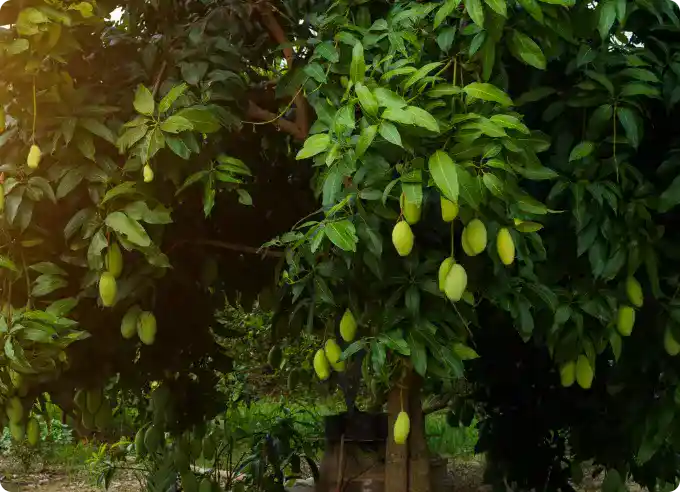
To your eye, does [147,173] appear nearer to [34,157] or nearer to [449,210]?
[34,157]

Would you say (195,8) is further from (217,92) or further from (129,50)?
(217,92)

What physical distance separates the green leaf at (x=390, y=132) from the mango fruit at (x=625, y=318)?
85 cm

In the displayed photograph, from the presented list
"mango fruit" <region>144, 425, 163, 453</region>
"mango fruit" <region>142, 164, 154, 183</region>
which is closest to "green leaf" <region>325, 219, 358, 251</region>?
"mango fruit" <region>142, 164, 154, 183</region>

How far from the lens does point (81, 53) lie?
2270 mm

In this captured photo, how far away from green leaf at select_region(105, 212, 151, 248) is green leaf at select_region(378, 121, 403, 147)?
0.61m

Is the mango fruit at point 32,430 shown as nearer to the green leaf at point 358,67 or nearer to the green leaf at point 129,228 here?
the green leaf at point 129,228

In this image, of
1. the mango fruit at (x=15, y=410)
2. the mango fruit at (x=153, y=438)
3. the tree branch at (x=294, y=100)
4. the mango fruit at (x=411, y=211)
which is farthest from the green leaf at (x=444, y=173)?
the mango fruit at (x=153, y=438)

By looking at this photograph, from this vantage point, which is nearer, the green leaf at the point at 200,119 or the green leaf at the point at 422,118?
the green leaf at the point at 422,118

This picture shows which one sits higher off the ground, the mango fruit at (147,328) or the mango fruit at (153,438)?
the mango fruit at (147,328)

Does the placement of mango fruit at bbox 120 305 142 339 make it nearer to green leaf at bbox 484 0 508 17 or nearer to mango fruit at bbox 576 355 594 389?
mango fruit at bbox 576 355 594 389

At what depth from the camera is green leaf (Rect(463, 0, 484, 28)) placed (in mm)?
1595

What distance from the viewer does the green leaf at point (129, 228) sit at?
6.22 feet

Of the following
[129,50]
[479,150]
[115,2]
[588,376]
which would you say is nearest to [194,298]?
[129,50]

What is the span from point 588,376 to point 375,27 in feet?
3.08
